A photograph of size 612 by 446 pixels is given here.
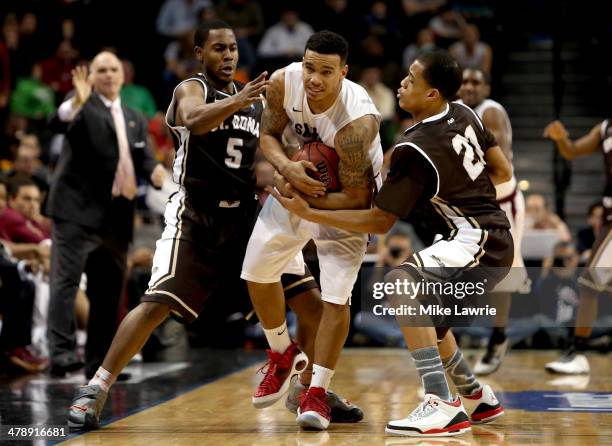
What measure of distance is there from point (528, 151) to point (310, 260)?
492 cm

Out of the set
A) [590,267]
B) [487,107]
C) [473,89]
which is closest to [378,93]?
[473,89]

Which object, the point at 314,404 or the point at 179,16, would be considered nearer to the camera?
the point at 314,404

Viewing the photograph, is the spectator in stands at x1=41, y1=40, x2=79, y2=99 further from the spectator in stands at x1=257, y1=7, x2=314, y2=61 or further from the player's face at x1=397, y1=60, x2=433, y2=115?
the player's face at x1=397, y1=60, x2=433, y2=115

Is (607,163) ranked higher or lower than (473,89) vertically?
lower

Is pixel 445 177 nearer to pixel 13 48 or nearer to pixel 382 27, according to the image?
pixel 382 27

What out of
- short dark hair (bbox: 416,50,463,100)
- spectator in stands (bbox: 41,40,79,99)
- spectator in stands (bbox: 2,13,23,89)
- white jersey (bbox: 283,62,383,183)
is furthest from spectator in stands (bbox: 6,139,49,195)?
short dark hair (bbox: 416,50,463,100)

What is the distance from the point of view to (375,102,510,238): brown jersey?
4.73m

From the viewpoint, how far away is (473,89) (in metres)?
7.29

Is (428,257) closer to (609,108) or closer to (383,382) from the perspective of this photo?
(383,382)

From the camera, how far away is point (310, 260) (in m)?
8.45

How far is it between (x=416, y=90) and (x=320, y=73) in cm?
45

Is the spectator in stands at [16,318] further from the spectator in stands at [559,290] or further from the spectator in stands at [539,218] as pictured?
the spectator in stands at [539,218]

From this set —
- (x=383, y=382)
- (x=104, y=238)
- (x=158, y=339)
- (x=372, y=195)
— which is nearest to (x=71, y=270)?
(x=104, y=238)

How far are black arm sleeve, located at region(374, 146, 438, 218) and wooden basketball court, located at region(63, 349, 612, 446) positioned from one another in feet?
3.34
